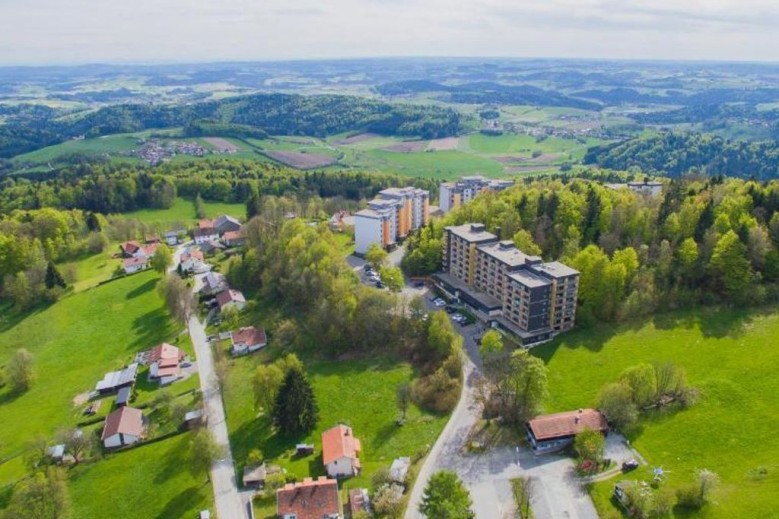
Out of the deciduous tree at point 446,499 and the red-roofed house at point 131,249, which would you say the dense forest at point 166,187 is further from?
the deciduous tree at point 446,499

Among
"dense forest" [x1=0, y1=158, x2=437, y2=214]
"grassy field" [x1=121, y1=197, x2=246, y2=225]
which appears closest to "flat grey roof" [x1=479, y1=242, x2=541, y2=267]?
"dense forest" [x1=0, y1=158, x2=437, y2=214]

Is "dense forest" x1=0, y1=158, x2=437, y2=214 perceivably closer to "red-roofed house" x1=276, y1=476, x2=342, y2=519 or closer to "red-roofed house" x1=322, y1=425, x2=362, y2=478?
"red-roofed house" x1=322, y1=425, x2=362, y2=478

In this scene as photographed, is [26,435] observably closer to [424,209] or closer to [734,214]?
[424,209]

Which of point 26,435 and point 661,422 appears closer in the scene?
point 661,422

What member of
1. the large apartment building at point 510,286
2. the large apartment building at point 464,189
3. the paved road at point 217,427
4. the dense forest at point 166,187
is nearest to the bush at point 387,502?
the paved road at point 217,427

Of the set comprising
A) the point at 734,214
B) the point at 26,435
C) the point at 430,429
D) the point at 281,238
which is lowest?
the point at 26,435

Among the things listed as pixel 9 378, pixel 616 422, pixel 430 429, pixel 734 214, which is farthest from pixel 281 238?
pixel 734 214

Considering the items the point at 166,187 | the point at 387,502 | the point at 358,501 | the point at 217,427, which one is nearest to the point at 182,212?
the point at 166,187
